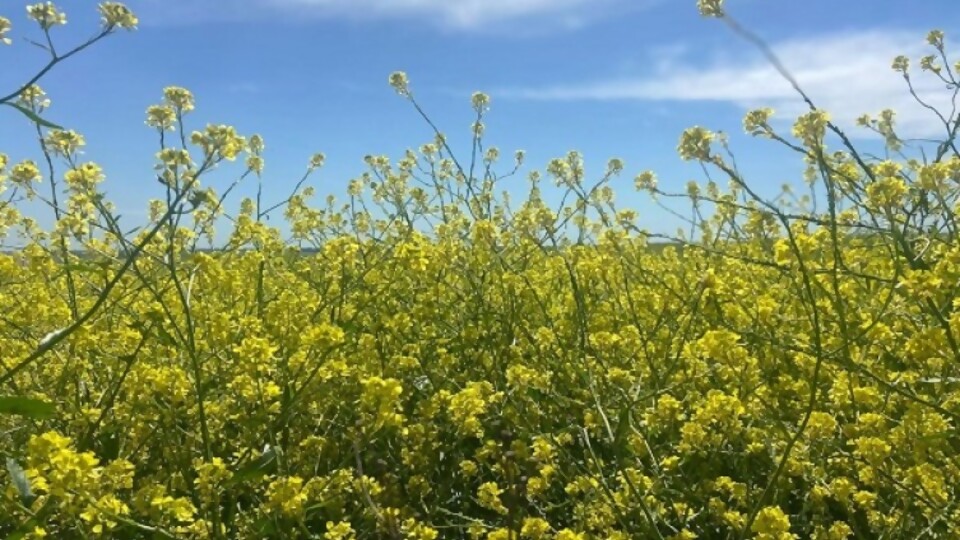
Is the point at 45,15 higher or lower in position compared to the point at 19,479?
higher

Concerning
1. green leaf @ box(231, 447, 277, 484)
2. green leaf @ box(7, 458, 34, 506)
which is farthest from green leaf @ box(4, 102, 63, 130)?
green leaf @ box(231, 447, 277, 484)

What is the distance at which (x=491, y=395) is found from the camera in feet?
8.82

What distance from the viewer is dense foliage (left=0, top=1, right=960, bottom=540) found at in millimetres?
2027

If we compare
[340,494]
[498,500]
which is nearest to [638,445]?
[498,500]

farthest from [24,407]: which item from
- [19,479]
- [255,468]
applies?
[255,468]

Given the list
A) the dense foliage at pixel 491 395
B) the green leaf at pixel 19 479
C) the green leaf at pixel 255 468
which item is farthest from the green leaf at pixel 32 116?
the green leaf at pixel 255 468

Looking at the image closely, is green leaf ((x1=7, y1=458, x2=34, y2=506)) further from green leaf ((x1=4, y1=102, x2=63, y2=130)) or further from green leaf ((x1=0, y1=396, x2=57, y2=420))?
green leaf ((x1=4, y1=102, x2=63, y2=130))

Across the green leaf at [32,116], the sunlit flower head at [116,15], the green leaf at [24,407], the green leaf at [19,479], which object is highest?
the sunlit flower head at [116,15]

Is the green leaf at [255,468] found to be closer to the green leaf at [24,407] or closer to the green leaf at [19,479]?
the green leaf at [19,479]

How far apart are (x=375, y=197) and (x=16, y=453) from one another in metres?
3.64

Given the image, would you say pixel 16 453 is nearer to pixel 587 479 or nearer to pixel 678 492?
pixel 587 479

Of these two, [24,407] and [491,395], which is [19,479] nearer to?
[24,407]

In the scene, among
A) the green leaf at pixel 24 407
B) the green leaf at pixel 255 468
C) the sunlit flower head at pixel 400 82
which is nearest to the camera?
the green leaf at pixel 24 407

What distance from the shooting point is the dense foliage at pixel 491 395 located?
6.65 ft
